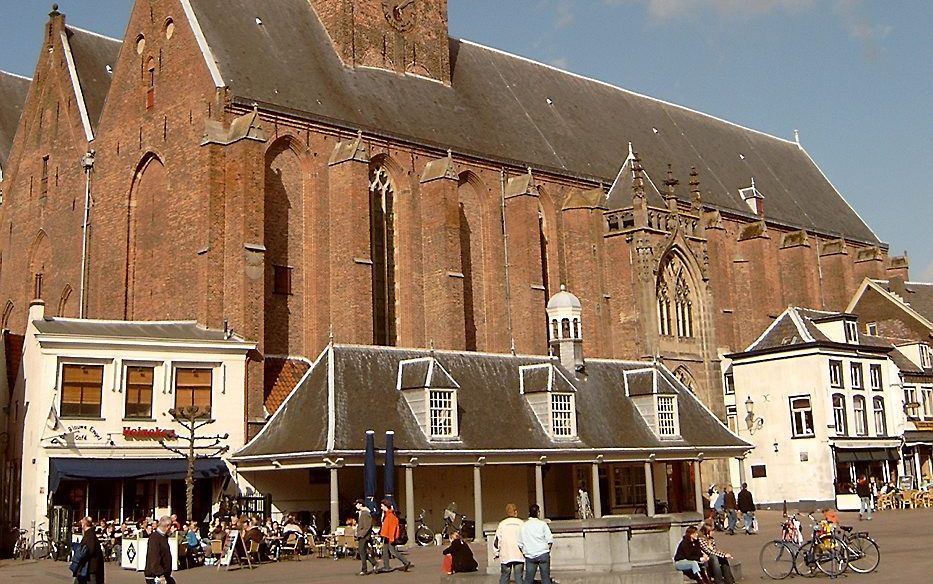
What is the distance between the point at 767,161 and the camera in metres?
70.6

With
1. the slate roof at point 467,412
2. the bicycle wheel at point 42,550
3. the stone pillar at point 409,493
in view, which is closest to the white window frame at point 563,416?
the slate roof at point 467,412

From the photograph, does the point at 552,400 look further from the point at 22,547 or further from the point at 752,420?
the point at 22,547

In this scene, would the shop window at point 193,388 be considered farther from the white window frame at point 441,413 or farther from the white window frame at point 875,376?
the white window frame at point 875,376

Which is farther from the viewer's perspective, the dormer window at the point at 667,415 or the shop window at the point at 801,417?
the shop window at the point at 801,417

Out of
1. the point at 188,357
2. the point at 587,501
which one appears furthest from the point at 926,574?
the point at 188,357

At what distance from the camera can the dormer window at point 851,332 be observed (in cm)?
5016

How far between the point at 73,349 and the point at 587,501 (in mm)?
17512

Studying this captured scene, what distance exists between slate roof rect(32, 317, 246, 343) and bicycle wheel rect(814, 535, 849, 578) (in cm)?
2098

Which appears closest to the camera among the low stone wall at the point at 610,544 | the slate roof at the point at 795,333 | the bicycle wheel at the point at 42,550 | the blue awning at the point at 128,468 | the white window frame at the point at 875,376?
the low stone wall at the point at 610,544

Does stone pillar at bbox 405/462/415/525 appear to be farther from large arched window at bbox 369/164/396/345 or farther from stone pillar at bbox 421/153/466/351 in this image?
large arched window at bbox 369/164/396/345

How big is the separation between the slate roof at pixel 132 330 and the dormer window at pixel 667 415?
596 inches

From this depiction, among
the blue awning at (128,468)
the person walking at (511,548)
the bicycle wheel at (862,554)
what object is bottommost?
the bicycle wheel at (862,554)

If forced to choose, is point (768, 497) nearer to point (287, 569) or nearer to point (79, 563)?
point (287, 569)

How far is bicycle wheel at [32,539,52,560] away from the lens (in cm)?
3030
